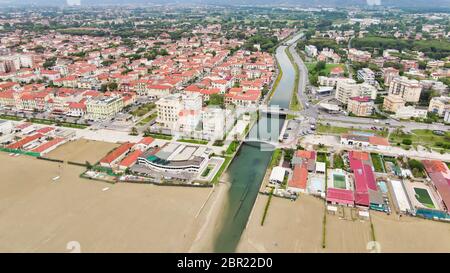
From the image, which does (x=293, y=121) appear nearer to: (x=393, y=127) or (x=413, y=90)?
(x=393, y=127)

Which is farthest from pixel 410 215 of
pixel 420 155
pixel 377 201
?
pixel 420 155

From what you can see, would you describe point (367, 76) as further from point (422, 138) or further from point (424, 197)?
point (424, 197)

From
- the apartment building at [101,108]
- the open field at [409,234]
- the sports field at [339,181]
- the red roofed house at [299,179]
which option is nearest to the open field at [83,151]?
the apartment building at [101,108]

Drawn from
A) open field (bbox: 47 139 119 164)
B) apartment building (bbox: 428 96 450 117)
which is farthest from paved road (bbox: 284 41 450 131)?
open field (bbox: 47 139 119 164)

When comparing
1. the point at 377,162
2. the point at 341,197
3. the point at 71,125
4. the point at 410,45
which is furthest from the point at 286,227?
the point at 410,45

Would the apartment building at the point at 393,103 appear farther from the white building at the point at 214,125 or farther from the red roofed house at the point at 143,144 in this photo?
the red roofed house at the point at 143,144

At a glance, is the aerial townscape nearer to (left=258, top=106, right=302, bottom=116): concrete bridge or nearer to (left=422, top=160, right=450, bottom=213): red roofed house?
(left=422, top=160, right=450, bottom=213): red roofed house
